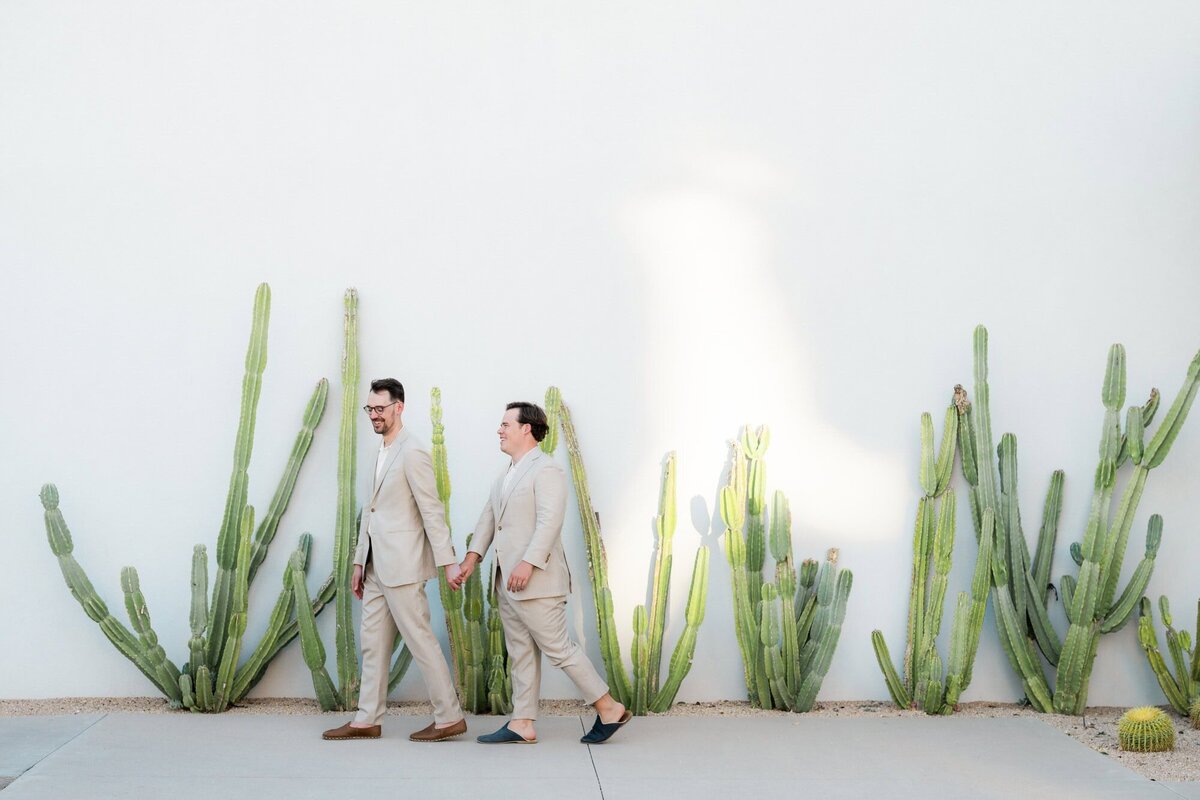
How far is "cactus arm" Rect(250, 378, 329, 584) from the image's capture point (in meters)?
5.80

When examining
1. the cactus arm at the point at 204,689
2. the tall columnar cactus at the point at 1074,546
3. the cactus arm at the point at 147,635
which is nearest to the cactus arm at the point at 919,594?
the tall columnar cactus at the point at 1074,546

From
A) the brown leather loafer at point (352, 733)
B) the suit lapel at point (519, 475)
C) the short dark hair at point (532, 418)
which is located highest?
the short dark hair at point (532, 418)

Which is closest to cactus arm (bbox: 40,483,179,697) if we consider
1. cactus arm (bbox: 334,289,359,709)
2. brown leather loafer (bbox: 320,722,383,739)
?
cactus arm (bbox: 334,289,359,709)

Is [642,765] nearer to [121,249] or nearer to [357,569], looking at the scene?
[357,569]

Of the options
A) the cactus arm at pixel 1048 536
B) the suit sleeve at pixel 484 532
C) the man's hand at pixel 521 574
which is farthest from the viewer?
the cactus arm at pixel 1048 536

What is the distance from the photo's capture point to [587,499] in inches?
230

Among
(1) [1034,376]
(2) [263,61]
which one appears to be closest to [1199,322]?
(1) [1034,376]

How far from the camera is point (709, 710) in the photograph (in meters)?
5.91

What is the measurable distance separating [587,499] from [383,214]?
5.40ft

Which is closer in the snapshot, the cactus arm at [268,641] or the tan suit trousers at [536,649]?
the tan suit trousers at [536,649]

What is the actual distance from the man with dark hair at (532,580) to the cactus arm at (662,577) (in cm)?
57

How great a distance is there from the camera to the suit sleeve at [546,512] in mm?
5082

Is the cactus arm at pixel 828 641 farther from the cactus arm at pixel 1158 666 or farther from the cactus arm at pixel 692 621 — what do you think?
the cactus arm at pixel 1158 666

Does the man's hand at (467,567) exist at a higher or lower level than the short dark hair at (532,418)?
lower
